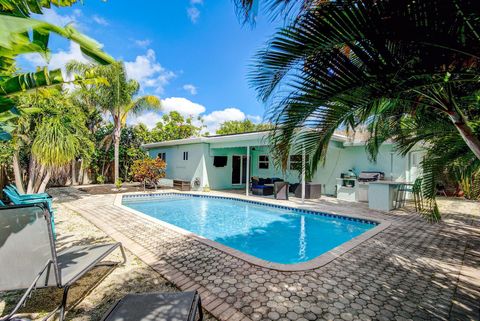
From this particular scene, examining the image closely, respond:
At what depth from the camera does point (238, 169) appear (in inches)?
721

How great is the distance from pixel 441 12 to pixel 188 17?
1155cm

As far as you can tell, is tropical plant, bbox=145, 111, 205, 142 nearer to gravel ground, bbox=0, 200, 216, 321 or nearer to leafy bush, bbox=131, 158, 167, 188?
leafy bush, bbox=131, 158, 167, 188

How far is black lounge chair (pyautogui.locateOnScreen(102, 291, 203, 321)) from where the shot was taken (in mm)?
2180

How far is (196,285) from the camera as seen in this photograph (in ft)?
11.3

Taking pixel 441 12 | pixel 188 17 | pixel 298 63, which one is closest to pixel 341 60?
pixel 298 63

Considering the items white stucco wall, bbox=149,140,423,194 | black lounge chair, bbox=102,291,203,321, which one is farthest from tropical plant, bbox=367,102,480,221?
white stucco wall, bbox=149,140,423,194

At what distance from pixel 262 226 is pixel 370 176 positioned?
6.78 metres

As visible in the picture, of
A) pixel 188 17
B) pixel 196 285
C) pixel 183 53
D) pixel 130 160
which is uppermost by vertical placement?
pixel 183 53

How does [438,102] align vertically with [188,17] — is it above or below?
below

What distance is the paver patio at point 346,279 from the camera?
2.89 meters

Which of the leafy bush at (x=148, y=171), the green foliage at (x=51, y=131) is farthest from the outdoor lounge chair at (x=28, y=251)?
the leafy bush at (x=148, y=171)

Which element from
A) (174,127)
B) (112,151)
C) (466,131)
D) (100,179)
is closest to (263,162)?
(112,151)

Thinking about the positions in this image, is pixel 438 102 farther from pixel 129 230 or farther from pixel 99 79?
pixel 129 230

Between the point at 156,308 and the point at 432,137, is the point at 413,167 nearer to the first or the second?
the point at 432,137
